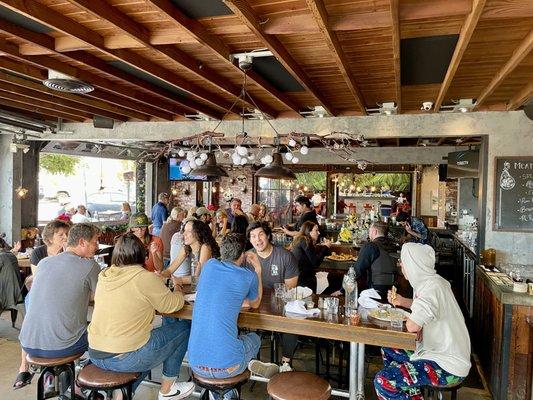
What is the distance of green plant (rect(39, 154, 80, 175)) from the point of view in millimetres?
13070

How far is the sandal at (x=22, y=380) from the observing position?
377cm

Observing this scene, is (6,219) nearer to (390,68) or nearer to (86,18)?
(86,18)

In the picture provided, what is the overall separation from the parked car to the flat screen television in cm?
1064

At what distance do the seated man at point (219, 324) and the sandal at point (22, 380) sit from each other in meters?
2.16

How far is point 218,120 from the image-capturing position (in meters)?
6.84

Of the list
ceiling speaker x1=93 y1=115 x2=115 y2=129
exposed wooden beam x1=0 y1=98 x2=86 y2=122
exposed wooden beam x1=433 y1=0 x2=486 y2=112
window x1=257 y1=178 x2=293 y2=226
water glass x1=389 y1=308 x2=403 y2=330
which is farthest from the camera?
window x1=257 y1=178 x2=293 y2=226

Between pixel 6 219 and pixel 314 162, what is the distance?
8.35 m

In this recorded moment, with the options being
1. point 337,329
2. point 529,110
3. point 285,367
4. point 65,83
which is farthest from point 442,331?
point 65,83

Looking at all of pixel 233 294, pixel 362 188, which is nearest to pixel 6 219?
pixel 233 294

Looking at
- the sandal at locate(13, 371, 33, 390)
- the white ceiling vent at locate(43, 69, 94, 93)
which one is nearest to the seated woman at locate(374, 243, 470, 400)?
the sandal at locate(13, 371, 33, 390)

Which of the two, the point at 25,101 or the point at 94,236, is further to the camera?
the point at 25,101

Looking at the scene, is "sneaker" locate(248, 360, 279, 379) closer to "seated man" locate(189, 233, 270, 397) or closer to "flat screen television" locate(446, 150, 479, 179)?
"seated man" locate(189, 233, 270, 397)

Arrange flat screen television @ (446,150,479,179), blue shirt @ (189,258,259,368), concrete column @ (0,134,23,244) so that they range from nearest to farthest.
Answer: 1. blue shirt @ (189,258,259,368)
2. flat screen television @ (446,150,479,179)
3. concrete column @ (0,134,23,244)

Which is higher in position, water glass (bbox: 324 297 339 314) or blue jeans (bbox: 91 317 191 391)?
water glass (bbox: 324 297 339 314)
